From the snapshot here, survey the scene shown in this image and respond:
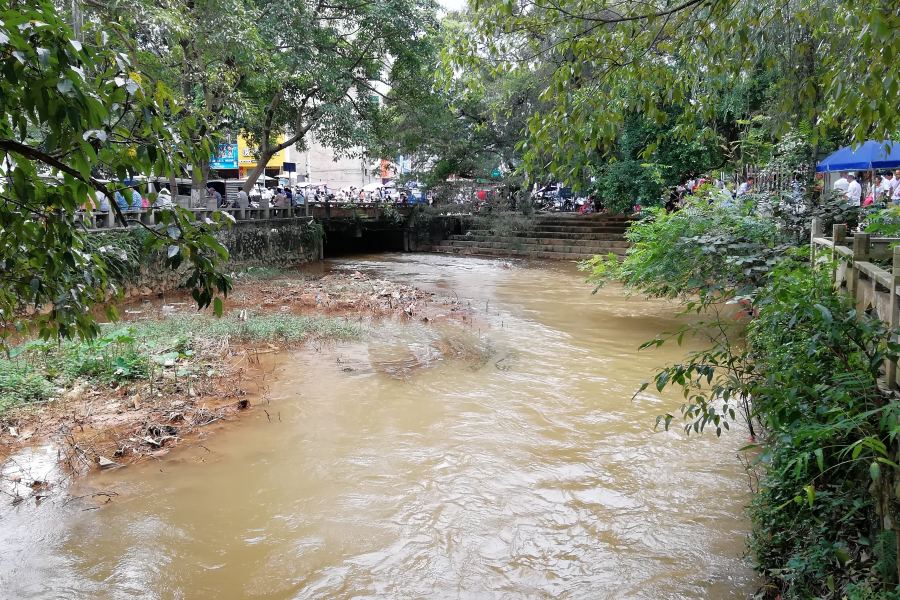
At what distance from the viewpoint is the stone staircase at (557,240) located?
2211 cm

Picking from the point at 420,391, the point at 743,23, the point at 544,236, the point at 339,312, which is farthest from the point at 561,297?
the point at 743,23

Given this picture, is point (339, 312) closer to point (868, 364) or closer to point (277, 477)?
point (277, 477)

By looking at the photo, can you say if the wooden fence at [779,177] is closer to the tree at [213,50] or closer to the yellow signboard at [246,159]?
the tree at [213,50]

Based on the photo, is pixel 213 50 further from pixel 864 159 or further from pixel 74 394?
pixel 864 159

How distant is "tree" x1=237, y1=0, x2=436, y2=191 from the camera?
15.6 metres

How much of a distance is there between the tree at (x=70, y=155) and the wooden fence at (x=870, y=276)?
3.26m

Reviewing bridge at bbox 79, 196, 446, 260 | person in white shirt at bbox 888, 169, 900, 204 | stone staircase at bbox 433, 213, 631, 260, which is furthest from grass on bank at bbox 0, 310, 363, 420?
stone staircase at bbox 433, 213, 631, 260

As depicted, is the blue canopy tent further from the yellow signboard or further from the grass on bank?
the yellow signboard

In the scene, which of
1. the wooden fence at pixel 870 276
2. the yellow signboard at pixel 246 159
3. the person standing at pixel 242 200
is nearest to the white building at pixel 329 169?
the yellow signboard at pixel 246 159

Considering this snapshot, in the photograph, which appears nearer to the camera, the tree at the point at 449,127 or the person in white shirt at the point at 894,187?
the person in white shirt at the point at 894,187

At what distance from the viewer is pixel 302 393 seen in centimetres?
764

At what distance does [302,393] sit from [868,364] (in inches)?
227

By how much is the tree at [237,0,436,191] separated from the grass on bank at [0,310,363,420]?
642 cm

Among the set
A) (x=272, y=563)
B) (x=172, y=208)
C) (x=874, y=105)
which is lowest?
(x=272, y=563)
